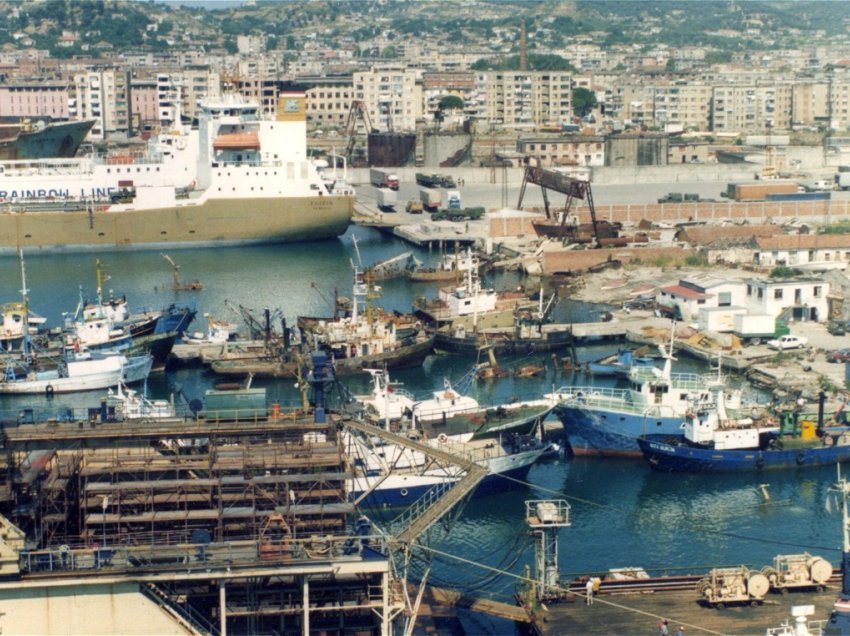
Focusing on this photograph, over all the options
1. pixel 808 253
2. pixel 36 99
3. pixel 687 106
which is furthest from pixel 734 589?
pixel 36 99

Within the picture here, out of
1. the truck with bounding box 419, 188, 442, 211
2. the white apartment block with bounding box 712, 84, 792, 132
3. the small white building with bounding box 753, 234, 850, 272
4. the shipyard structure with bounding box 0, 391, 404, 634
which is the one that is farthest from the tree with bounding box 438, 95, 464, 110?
the shipyard structure with bounding box 0, 391, 404, 634

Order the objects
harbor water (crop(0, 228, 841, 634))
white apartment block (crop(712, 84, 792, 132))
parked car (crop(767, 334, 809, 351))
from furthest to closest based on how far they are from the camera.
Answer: white apartment block (crop(712, 84, 792, 132)), parked car (crop(767, 334, 809, 351)), harbor water (crop(0, 228, 841, 634))

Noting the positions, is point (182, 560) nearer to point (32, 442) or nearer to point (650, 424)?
point (32, 442)

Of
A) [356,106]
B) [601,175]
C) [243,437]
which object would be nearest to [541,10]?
[356,106]

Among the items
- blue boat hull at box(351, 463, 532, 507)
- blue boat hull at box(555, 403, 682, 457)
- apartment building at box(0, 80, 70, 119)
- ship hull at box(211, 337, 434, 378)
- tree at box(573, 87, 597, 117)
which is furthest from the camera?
tree at box(573, 87, 597, 117)

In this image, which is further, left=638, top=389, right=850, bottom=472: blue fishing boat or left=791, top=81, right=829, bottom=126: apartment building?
left=791, top=81, right=829, bottom=126: apartment building

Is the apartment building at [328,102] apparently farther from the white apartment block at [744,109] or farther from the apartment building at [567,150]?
the apartment building at [567,150]

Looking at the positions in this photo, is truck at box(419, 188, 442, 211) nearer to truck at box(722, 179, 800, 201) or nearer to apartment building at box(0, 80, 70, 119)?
truck at box(722, 179, 800, 201)

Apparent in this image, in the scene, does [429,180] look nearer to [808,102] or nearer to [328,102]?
[328,102]

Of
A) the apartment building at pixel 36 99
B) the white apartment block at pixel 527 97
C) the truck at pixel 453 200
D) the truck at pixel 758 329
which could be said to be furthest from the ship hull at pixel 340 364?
the apartment building at pixel 36 99
